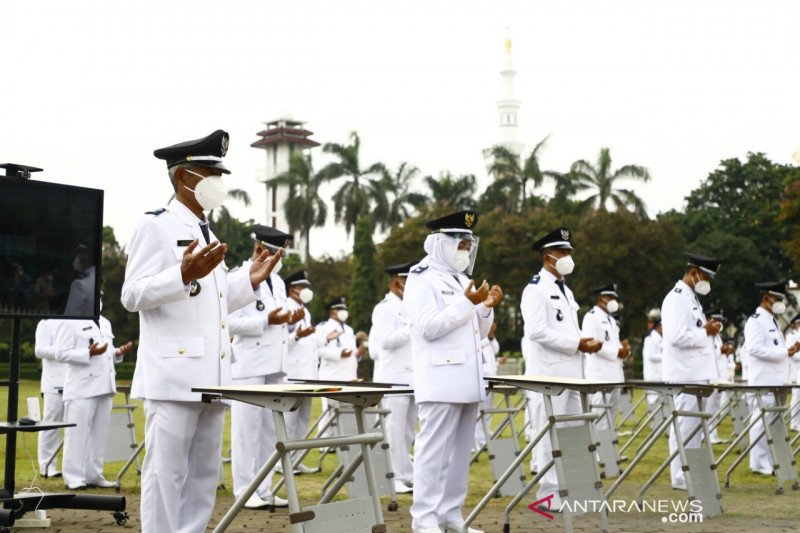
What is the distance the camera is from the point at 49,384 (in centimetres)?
1315

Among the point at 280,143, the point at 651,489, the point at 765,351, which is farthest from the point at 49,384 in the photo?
the point at 280,143

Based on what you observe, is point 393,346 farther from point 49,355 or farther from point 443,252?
point 443,252

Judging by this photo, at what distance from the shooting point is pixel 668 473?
13727 mm

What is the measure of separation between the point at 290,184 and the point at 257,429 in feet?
162

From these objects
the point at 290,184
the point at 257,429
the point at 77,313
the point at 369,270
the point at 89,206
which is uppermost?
the point at 290,184

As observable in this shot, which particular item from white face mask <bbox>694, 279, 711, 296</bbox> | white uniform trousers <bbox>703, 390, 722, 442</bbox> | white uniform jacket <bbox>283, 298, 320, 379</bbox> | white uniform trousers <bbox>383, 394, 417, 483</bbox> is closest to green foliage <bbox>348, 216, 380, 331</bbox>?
white uniform trousers <bbox>703, 390, 722, 442</bbox>

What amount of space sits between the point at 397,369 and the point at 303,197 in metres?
46.9

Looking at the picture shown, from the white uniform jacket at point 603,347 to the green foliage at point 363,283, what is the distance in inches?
1235

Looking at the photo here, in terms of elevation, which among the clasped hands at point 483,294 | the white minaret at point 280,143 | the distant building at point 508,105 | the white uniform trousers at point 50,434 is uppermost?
the distant building at point 508,105

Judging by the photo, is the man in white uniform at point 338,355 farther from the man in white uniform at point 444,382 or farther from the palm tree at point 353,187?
the palm tree at point 353,187

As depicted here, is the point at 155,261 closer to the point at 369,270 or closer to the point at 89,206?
the point at 89,206

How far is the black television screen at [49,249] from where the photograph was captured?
7.57m

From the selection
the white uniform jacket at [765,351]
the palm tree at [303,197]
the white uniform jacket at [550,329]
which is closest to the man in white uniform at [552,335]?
the white uniform jacket at [550,329]

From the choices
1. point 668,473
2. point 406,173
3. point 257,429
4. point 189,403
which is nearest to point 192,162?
point 189,403
